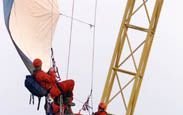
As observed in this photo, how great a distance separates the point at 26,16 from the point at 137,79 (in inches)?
214

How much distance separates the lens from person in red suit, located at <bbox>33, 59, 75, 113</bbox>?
780 inches

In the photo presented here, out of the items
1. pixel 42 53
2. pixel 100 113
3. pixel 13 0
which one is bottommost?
pixel 100 113

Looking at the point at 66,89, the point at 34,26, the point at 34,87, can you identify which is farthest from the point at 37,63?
the point at 34,26

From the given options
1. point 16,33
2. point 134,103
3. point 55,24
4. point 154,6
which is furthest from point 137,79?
point 16,33

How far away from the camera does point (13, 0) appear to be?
2067 centimetres

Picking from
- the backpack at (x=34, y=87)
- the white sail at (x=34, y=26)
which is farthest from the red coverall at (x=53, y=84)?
the white sail at (x=34, y=26)

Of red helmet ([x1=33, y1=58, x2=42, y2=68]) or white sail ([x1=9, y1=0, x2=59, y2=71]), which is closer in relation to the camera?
red helmet ([x1=33, y1=58, x2=42, y2=68])

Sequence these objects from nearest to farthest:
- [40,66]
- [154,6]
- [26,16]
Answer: [40,66] < [26,16] < [154,6]

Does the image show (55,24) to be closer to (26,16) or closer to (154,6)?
(26,16)

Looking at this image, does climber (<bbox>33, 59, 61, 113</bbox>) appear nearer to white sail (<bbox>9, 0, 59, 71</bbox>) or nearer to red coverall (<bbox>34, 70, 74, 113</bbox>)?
red coverall (<bbox>34, 70, 74, 113</bbox>)

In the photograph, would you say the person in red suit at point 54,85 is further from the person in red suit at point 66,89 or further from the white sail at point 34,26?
the white sail at point 34,26

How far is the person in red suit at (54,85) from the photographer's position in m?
19.8

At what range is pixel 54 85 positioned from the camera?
2012cm

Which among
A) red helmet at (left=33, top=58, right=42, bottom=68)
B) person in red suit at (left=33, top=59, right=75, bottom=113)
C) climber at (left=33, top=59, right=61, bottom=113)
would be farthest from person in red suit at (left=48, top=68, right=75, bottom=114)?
red helmet at (left=33, top=58, right=42, bottom=68)
